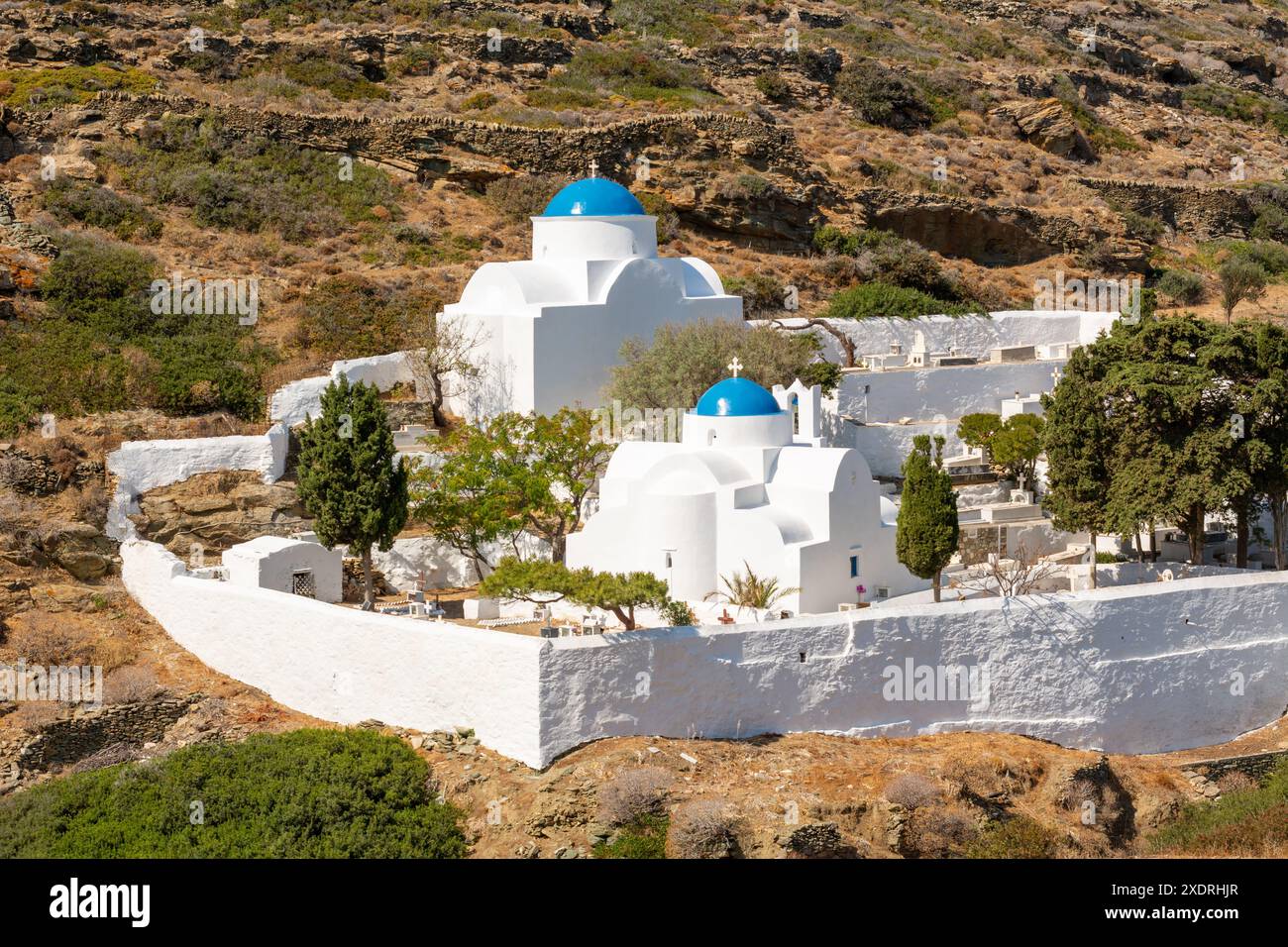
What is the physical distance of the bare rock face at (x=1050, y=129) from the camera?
58.6 meters

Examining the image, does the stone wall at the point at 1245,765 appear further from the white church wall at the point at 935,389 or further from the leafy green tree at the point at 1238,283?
the leafy green tree at the point at 1238,283

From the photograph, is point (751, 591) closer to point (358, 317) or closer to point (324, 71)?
point (358, 317)

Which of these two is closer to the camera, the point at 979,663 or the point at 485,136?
the point at 979,663

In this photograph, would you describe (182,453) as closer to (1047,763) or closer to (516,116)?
(1047,763)

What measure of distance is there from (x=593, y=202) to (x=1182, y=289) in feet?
71.8

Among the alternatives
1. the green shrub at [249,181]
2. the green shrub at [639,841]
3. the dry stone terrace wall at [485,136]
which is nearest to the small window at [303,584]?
the green shrub at [639,841]

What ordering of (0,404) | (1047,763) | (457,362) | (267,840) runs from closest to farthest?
(267,840), (1047,763), (0,404), (457,362)

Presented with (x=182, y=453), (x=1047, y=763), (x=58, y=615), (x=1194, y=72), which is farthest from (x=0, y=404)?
(x=1194, y=72)

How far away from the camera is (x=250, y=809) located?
65.7 ft

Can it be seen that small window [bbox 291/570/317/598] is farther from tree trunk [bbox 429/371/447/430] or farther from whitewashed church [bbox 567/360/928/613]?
tree trunk [bbox 429/371/447/430]

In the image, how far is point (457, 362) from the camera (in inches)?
1241

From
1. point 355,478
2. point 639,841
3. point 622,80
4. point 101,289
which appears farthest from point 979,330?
point 639,841

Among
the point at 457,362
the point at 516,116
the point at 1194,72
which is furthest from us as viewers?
the point at 1194,72

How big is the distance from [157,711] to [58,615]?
2.65 m
